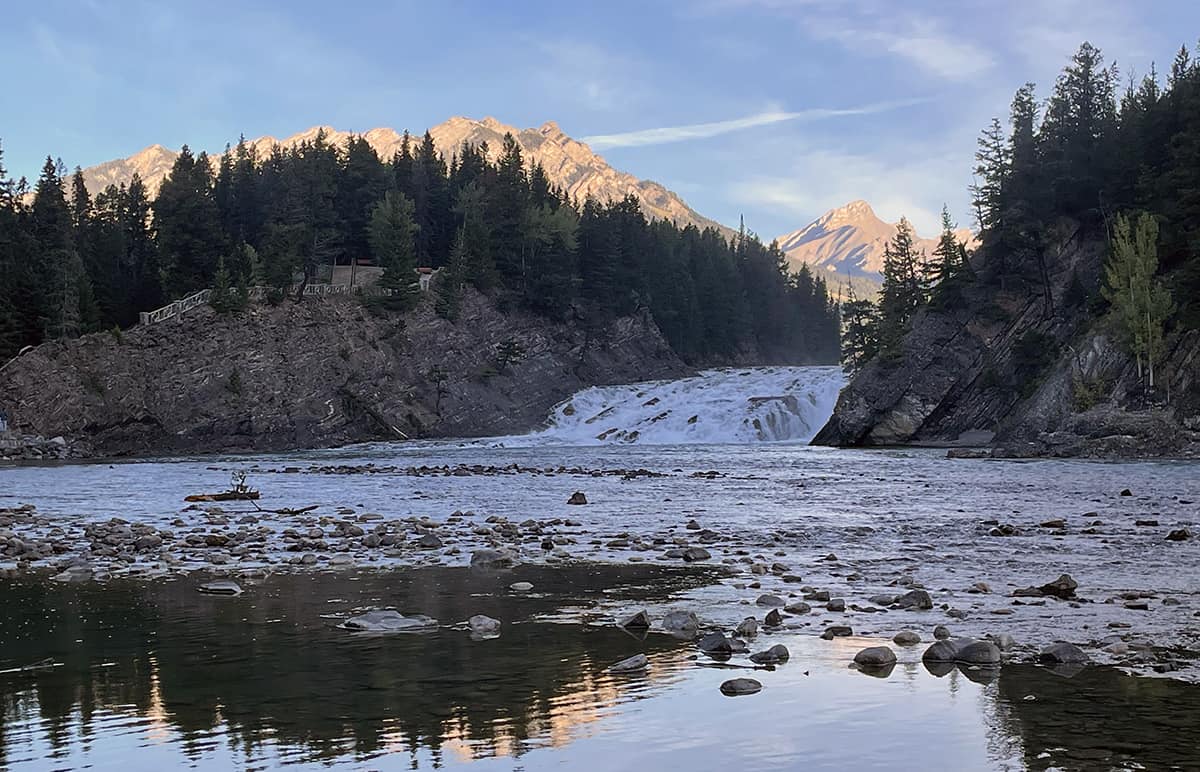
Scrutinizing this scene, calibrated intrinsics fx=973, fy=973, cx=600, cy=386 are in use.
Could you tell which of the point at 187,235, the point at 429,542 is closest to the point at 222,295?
the point at 187,235

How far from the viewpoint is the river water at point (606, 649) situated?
23.0 feet

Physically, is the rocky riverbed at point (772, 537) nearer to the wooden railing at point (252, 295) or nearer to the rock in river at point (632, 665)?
the rock in river at point (632, 665)

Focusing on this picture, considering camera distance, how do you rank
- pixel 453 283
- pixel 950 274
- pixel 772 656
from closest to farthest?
pixel 772 656 → pixel 950 274 → pixel 453 283

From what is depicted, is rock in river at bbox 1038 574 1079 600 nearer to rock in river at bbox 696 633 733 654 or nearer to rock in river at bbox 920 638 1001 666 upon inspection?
rock in river at bbox 920 638 1001 666

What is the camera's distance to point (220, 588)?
1480 cm

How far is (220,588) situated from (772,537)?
1175cm

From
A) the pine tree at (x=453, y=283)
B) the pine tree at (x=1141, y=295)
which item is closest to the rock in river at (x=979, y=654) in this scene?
the pine tree at (x=1141, y=295)

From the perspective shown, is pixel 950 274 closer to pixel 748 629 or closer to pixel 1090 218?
pixel 1090 218

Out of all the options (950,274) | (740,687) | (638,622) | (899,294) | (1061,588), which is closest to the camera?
(740,687)

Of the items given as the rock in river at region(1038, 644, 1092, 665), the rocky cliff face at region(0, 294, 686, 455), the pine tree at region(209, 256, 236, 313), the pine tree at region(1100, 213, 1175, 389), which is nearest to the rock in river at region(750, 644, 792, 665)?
the rock in river at region(1038, 644, 1092, 665)

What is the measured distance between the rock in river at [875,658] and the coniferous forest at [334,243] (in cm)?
8473

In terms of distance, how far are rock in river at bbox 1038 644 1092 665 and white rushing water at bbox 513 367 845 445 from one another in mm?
72586

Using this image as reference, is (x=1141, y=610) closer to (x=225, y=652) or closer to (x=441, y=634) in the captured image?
(x=441, y=634)

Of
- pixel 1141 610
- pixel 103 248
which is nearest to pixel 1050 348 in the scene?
pixel 1141 610
